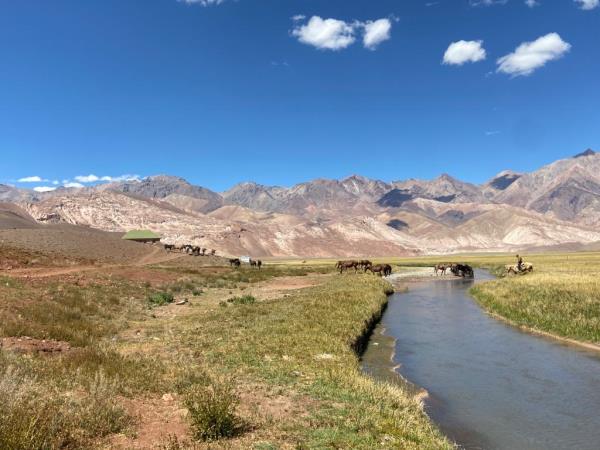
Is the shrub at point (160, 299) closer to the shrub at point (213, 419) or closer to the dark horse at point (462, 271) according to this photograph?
the shrub at point (213, 419)

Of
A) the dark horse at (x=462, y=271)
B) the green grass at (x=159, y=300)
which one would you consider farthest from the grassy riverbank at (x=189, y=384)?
the dark horse at (x=462, y=271)

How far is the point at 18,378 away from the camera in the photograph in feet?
36.3

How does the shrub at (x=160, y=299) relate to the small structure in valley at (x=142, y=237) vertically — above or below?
below

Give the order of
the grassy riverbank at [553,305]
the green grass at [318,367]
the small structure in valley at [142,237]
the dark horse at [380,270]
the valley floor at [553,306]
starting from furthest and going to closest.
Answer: the small structure in valley at [142,237], the dark horse at [380,270], the grassy riverbank at [553,305], the valley floor at [553,306], the green grass at [318,367]

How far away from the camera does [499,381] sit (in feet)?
61.3

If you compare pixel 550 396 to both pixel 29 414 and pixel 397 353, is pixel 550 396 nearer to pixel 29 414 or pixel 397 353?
pixel 397 353

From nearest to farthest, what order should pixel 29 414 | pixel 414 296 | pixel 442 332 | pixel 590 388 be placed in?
1. pixel 29 414
2. pixel 590 388
3. pixel 442 332
4. pixel 414 296

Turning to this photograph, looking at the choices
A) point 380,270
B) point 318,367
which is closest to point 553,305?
point 318,367

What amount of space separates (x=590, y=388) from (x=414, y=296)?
105ft

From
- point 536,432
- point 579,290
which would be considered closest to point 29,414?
point 536,432

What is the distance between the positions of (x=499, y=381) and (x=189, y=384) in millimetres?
12236

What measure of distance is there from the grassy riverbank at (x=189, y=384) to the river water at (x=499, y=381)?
2.12 m

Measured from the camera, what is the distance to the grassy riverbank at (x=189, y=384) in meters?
9.84

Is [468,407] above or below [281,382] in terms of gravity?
below
